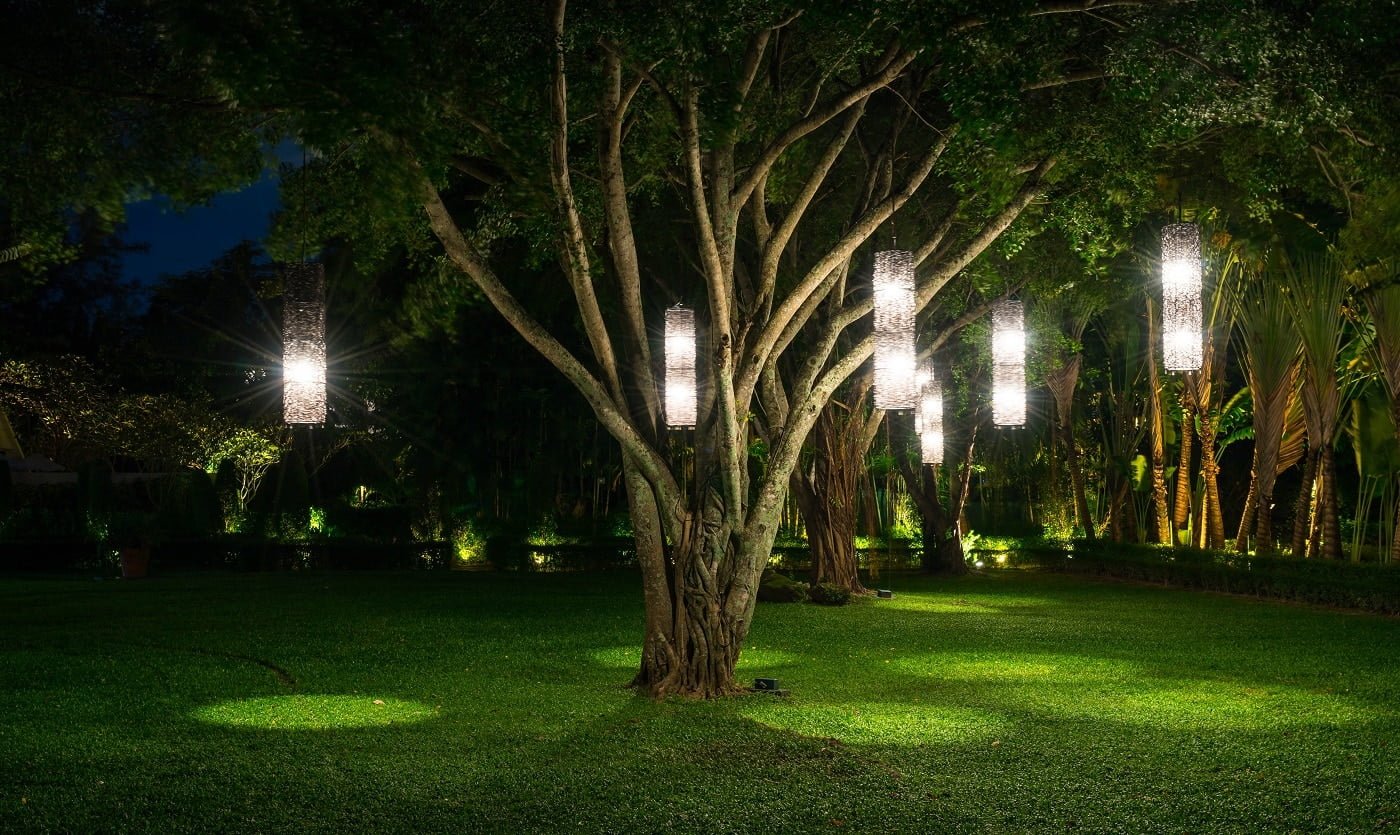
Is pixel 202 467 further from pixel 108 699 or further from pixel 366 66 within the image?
pixel 366 66

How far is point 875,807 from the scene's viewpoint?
5309 mm

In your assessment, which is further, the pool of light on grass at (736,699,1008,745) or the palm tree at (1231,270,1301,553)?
the palm tree at (1231,270,1301,553)

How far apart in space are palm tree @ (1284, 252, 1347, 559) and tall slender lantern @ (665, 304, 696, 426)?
29.6 ft

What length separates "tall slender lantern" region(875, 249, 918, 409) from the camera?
8.59 meters

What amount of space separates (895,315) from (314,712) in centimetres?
458

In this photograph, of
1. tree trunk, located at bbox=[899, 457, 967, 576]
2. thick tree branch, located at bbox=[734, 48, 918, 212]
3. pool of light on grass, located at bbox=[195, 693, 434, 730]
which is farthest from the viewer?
tree trunk, located at bbox=[899, 457, 967, 576]

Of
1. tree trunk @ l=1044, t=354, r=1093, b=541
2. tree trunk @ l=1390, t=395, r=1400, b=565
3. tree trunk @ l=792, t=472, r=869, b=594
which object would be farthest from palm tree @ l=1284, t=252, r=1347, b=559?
tree trunk @ l=792, t=472, r=869, b=594

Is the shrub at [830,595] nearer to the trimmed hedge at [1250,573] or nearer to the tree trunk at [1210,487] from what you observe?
the trimmed hedge at [1250,573]

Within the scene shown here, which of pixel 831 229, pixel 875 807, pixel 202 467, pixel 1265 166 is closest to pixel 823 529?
pixel 831 229

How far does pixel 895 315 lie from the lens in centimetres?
862

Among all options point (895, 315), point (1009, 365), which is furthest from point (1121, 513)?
point (895, 315)

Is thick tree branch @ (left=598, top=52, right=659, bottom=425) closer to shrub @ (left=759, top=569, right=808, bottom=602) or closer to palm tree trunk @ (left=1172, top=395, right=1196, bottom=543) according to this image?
shrub @ (left=759, top=569, right=808, bottom=602)

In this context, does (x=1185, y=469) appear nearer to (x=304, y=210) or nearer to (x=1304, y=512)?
(x=1304, y=512)

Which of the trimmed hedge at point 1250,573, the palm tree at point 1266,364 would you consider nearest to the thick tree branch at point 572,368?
the trimmed hedge at point 1250,573
